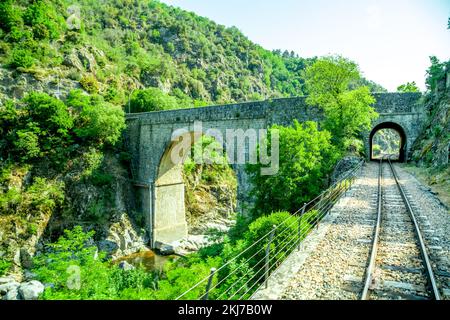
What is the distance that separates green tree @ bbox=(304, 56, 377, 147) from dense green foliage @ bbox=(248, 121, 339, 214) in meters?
4.28

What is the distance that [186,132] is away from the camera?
2252cm

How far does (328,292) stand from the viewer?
509 centimetres

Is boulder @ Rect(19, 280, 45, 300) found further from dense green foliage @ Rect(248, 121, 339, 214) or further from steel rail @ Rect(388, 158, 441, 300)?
steel rail @ Rect(388, 158, 441, 300)

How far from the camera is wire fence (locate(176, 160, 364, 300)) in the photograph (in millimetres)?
6210

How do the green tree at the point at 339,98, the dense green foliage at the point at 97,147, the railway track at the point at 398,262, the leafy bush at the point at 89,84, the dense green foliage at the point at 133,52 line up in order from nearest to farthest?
the railway track at the point at 398,262
the dense green foliage at the point at 97,147
the green tree at the point at 339,98
the leafy bush at the point at 89,84
the dense green foliage at the point at 133,52

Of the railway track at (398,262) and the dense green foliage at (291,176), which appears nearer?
the railway track at (398,262)

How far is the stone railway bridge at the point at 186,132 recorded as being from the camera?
58.1ft

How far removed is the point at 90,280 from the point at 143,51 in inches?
2013

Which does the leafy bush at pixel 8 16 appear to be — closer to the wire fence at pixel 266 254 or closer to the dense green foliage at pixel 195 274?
the dense green foliage at pixel 195 274

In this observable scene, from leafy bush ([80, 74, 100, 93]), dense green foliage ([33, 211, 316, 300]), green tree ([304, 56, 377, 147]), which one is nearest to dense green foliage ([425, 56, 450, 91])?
green tree ([304, 56, 377, 147])

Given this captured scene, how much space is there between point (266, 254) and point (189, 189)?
26.1 meters

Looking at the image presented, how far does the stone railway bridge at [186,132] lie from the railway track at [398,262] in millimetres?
8836

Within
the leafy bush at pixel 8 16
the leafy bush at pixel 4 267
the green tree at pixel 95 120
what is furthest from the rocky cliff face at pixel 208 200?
the leafy bush at pixel 8 16

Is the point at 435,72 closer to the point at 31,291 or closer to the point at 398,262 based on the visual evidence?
the point at 398,262
